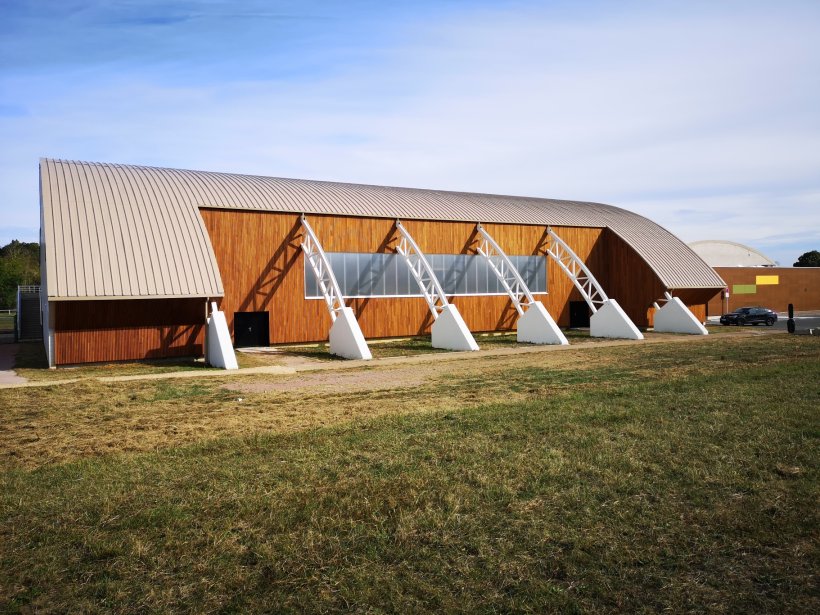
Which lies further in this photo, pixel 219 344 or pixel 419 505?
pixel 219 344

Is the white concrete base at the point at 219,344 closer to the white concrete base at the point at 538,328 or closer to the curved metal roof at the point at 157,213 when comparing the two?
the curved metal roof at the point at 157,213

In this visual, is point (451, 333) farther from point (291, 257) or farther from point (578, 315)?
point (578, 315)

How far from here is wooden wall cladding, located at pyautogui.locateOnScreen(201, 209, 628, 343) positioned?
926 inches

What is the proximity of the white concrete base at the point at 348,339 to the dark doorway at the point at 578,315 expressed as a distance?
15161 mm

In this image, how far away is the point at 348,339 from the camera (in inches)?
807

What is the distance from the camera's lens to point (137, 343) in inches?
778

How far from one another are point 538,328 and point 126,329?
47.1ft

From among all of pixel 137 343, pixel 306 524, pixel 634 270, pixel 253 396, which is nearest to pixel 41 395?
pixel 253 396

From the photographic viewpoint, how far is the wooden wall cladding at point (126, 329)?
61.8 feet

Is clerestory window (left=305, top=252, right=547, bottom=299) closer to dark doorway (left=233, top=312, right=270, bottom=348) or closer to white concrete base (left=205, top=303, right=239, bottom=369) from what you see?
dark doorway (left=233, top=312, right=270, bottom=348)

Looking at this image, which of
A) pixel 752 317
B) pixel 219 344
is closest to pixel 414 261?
pixel 219 344

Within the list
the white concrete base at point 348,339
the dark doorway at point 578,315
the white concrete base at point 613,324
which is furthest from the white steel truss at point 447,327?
the dark doorway at point 578,315

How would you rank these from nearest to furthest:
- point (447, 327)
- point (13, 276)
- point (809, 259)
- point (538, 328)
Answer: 1. point (447, 327)
2. point (538, 328)
3. point (13, 276)
4. point (809, 259)

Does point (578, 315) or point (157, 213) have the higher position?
point (157, 213)
